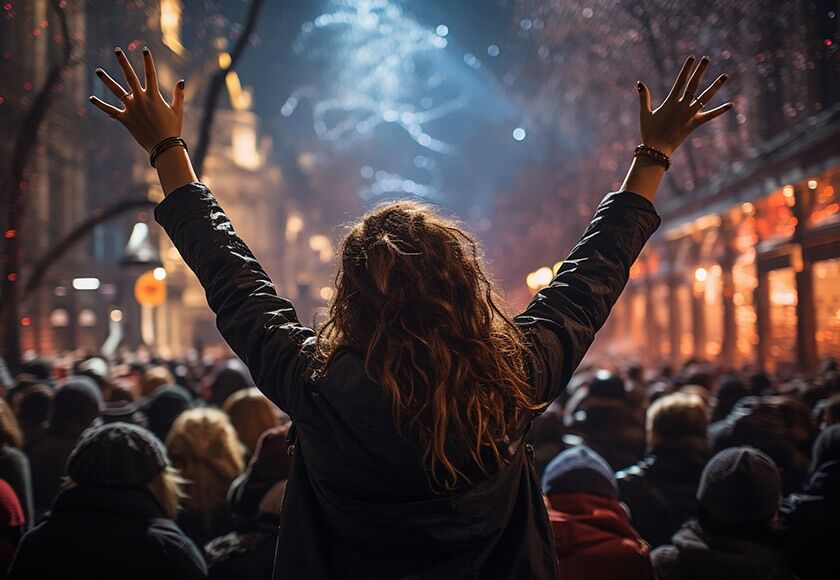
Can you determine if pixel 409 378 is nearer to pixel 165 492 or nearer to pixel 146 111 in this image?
pixel 146 111

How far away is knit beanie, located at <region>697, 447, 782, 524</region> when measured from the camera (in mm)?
3016

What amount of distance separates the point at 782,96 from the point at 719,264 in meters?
4.92

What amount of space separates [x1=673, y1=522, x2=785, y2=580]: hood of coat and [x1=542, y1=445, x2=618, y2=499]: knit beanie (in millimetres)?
383

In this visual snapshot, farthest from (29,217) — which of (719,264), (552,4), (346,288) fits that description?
(346,288)

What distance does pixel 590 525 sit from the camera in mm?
3055

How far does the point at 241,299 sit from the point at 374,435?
513 millimetres

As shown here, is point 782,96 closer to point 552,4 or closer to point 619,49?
point 619,49

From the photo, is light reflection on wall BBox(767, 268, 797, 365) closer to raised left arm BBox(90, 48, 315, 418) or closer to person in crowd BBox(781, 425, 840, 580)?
person in crowd BBox(781, 425, 840, 580)

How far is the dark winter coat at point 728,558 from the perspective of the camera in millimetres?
2973

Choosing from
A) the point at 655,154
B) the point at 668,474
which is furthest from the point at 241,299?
the point at 668,474

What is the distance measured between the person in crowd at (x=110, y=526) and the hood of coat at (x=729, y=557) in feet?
6.60

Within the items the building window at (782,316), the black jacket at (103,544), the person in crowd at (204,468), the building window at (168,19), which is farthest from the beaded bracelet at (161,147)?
the building window at (782,316)

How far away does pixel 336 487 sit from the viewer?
1714mm

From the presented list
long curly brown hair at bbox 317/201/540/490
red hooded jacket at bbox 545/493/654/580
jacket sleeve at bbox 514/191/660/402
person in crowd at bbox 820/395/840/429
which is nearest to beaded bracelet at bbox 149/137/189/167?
long curly brown hair at bbox 317/201/540/490
